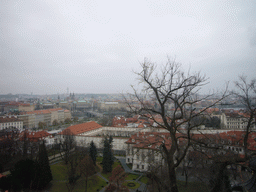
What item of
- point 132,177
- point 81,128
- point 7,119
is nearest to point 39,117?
point 7,119

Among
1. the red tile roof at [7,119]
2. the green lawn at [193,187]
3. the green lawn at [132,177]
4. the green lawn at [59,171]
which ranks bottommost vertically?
the green lawn at [59,171]

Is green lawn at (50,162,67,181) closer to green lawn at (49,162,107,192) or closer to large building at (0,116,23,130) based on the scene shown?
green lawn at (49,162,107,192)

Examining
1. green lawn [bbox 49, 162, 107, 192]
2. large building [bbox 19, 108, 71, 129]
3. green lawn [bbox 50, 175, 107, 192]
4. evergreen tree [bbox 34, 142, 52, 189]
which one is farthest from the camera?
large building [bbox 19, 108, 71, 129]

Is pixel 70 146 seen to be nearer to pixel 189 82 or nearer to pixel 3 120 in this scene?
pixel 189 82

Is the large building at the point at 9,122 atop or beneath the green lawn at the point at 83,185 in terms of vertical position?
atop

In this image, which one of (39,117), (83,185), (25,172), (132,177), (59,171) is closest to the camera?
(25,172)

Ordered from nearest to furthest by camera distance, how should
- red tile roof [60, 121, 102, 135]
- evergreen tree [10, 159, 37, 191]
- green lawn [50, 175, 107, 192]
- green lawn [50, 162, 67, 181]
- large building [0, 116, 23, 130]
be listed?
evergreen tree [10, 159, 37, 191] → green lawn [50, 175, 107, 192] → green lawn [50, 162, 67, 181] → red tile roof [60, 121, 102, 135] → large building [0, 116, 23, 130]

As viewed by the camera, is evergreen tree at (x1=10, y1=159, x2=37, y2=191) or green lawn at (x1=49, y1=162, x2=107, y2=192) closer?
evergreen tree at (x1=10, y1=159, x2=37, y2=191)

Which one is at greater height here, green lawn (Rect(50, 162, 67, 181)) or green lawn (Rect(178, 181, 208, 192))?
green lawn (Rect(178, 181, 208, 192))

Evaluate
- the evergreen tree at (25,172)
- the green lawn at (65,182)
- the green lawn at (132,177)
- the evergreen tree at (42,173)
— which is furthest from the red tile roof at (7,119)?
the green lawn at (132,177)

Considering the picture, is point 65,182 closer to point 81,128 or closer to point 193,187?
point 193,187

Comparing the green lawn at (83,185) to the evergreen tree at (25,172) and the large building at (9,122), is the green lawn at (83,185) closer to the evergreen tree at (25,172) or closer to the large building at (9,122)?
the evergreen tree at (25,172)

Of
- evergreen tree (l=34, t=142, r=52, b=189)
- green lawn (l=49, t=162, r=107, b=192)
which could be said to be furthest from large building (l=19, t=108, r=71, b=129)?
evergreen tree (l=34, t=142, r=52, b=189)

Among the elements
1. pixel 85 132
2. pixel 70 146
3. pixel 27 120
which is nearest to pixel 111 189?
pixel 70 146
